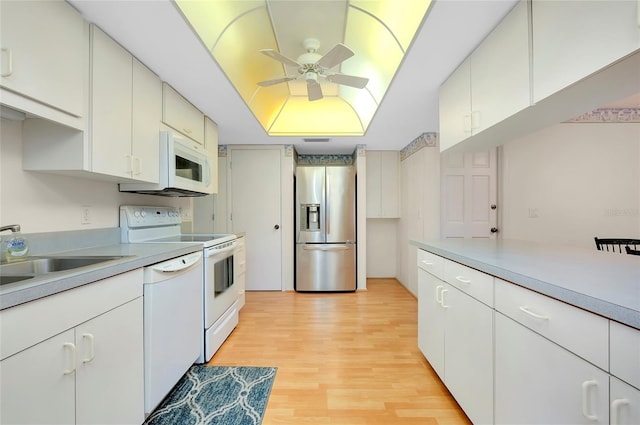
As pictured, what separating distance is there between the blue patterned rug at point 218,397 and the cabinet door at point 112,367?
0.25m

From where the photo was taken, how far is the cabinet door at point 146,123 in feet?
5.53

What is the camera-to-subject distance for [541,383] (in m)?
0.85

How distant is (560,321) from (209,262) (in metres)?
1.97

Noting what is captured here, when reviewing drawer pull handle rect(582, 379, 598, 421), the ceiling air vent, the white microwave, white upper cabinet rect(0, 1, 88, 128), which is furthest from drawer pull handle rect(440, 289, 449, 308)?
the ceiling air vent

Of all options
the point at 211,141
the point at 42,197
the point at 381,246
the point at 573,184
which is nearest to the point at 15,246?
the point at 42,197

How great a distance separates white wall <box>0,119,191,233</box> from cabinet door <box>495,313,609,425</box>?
2253 millimetres

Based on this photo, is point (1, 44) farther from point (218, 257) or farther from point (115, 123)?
point (218, 257)

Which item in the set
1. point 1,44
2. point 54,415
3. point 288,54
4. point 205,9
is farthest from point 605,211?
point 1,44

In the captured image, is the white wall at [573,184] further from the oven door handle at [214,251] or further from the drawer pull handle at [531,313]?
the oven door handle at [214,251]

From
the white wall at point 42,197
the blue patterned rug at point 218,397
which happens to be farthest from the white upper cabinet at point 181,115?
the blue patterned rug at point 218,397

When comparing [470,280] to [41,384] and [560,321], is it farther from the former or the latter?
[41,384]

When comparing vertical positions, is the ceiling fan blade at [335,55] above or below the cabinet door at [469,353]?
above

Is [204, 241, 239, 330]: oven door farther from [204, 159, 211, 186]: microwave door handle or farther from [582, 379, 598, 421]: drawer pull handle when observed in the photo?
[582, 379, 598, 421]: drawer pull handle

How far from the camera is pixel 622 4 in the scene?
84 cm
